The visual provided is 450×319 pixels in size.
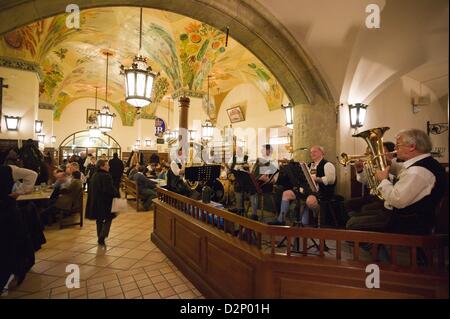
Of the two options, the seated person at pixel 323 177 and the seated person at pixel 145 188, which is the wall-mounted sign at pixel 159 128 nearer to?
the seated person at pixel 145 188

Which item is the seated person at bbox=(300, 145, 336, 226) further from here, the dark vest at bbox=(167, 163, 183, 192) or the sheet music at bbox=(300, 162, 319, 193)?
the dark vest at bbox=(167, 163, 183, 192)

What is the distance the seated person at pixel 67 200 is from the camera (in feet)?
17.2

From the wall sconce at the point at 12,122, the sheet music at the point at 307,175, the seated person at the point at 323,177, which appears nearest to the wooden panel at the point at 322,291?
the sheet music at the point at 307,175

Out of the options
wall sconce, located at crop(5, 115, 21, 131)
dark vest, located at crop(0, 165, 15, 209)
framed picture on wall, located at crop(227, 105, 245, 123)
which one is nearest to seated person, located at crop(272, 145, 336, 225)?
dark vest, located at crop(0, 165, 15, 209)

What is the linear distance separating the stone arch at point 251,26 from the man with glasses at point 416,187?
10.8 ft

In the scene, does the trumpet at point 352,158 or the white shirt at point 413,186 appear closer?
the white shirt at point 413,186

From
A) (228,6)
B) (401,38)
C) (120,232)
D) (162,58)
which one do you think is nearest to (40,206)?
(120,232)

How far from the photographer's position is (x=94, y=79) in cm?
1311

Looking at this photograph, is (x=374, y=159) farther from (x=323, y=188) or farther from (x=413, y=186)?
(x=413, y=186)

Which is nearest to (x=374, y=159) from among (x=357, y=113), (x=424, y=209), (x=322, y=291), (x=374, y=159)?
(x=374, y=159)

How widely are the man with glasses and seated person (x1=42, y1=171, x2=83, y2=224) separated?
235 inches

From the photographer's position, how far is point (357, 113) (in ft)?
16.0
